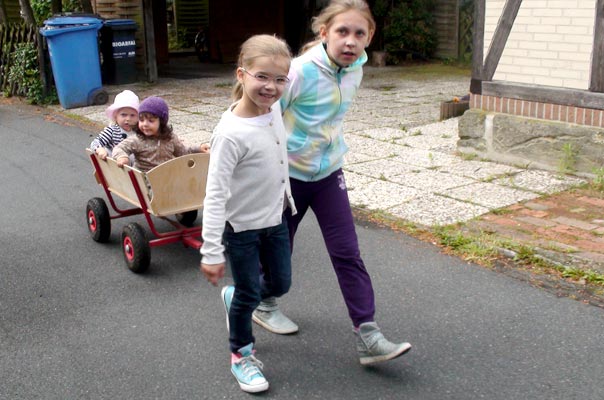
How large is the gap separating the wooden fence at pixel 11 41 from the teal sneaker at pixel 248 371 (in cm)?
1062

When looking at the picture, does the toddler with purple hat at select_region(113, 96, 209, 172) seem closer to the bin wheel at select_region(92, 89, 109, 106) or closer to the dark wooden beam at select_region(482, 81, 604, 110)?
the dark wooden beam at select_region(482, 81, 604, 110)

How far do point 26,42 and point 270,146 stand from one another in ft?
37.2

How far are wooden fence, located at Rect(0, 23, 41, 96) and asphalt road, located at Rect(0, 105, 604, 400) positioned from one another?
8.35 m

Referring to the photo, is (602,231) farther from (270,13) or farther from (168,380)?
(270,13)

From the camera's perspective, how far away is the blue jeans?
131 inches

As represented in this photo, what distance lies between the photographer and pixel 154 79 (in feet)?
49.3

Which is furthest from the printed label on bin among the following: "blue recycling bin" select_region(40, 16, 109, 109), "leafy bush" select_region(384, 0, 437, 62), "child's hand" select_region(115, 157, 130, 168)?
"child's hand" select_region(115, 157, 130, 168)

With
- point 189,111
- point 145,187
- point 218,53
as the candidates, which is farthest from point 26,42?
point 145,187

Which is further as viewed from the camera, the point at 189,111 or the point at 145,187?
the point at 189,111

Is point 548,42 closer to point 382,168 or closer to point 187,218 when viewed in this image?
point 382,168

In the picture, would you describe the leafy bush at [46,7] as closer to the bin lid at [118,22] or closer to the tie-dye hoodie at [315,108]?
the bin lid at [118,22]

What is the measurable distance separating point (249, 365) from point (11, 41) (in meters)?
12.1

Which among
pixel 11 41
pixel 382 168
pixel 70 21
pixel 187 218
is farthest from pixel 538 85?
pixel 11 41

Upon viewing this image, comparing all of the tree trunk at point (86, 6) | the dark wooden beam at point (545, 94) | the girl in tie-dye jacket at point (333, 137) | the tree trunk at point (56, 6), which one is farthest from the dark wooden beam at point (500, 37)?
the tree trunk at point (56, 6)
